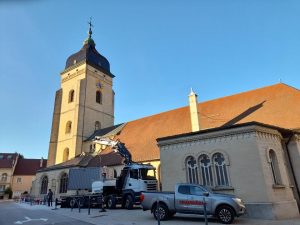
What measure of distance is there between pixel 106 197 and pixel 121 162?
692cm

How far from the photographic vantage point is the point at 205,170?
1471 centimetres

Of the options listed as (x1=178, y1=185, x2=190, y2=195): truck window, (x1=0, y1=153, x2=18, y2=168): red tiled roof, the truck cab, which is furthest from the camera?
(x1=0, y1=153, x2=18, y2=168): red tiled roof

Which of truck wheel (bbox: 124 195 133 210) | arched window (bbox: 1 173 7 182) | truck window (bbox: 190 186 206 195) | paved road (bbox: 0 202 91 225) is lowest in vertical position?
paved road (bbox: 0 202 91 225)

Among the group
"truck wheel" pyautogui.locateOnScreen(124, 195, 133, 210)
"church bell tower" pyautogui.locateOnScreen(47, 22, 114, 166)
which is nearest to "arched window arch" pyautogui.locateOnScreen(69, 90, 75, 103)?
"church bell tower" pyautogui.locateOnScreen(47, 22, 114, 166)

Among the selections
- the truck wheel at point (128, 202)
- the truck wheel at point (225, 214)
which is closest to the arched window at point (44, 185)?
the truck wheel at point (128, 202)

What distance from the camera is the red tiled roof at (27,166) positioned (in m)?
61.0

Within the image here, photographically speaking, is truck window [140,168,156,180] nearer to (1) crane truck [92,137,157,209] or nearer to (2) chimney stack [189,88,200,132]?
(1) crane truck [92,137,157,209]

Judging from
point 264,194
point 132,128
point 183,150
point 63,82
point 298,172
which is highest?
point 63,82

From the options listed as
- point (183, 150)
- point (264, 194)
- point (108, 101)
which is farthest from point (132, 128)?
point (264, 194)

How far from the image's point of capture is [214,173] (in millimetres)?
14227

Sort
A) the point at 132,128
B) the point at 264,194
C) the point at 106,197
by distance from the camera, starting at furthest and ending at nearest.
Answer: the point at 132,128
the point at 106,197
the point at 264,194

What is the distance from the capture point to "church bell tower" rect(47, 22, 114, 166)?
1508 inches

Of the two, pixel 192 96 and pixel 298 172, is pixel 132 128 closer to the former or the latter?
pixel 192 96

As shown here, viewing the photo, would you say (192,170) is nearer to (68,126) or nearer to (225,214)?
(225,214)
